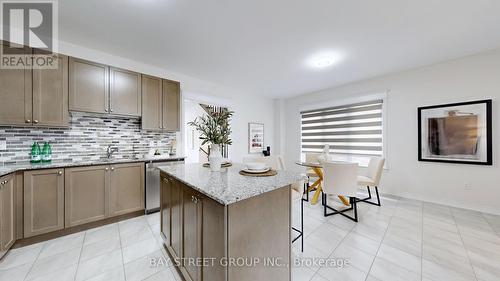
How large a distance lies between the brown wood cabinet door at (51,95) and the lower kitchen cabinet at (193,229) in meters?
1.80

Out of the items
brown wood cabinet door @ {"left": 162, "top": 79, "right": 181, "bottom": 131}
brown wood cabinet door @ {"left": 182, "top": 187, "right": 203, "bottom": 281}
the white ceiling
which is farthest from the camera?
brown wood cabinet door @ {"left": 162, "top": 79, "right": 181, "bottom": 131}

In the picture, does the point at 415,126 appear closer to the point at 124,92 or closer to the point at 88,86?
the point at 124,92

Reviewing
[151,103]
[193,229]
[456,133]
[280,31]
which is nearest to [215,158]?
[193,229]

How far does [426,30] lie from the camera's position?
2232mm

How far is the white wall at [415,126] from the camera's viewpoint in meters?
2.78

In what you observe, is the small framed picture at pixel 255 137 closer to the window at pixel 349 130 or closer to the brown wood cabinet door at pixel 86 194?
the window at pixel 349 130

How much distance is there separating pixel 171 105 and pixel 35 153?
1.83 metres

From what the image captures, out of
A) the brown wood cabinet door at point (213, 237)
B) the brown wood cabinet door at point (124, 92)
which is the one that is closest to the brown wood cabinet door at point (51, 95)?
the brown wood cabinet door at point (124, 92)

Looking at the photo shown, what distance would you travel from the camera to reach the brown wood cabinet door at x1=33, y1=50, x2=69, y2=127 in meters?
2.14

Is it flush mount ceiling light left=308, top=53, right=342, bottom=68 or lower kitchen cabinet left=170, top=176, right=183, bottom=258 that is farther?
flush mount ceiling light left=308, top=53, right=342, bottom=68

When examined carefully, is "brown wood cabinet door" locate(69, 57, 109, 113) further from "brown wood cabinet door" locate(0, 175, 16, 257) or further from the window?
the window

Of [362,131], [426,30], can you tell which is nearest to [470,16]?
[426,30]

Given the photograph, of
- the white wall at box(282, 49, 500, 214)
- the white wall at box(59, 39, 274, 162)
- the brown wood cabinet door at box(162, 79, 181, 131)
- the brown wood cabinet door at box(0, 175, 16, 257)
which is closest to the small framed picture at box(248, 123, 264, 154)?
the white wall at box(59, 39, 274, 162)

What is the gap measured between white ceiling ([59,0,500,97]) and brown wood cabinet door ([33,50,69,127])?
1.81 ft
